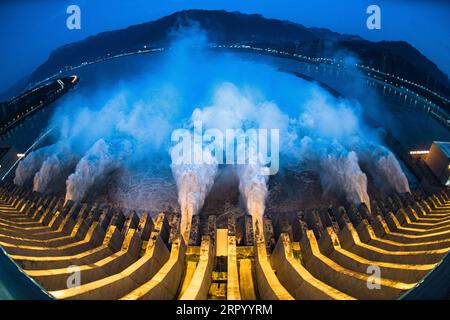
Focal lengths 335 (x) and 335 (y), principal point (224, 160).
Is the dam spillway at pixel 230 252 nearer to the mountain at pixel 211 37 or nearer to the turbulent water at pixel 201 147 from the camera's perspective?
the turbulent water at pixel 201 147

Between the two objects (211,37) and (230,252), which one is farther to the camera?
(211,37)

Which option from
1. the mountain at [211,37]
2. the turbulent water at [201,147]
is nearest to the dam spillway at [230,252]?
the turbulent water at [201,147]

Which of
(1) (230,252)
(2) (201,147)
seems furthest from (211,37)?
(1) (230,252)

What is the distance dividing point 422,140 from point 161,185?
70.5ft

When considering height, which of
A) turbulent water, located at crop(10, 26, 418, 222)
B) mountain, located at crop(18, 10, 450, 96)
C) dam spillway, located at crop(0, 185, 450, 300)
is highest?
mountain, located at crop(18, 10, 450, 96)

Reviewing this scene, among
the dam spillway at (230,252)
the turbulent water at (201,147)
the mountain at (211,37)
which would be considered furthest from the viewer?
the mountain at (211,37)

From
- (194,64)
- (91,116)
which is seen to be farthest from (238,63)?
(91,116)

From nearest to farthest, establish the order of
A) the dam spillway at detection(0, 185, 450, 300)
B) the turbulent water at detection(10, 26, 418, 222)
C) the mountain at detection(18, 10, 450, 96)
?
the dam spillway at detection(0, 185, 450, 300), the turbulent water at detection(10, 26, 418, 222), the mountain at detection(18, 10, 450, 96)

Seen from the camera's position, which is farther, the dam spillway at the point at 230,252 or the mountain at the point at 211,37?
the mountain at the point at 211,37

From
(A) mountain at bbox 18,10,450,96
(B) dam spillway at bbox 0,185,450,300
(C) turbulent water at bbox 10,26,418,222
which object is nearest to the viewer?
(B) dam spillway at bbox 0,185,450,300

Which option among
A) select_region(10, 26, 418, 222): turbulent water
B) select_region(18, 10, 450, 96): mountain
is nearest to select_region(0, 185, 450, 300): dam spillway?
select_region(10, 26, 418, 222): turbulent water

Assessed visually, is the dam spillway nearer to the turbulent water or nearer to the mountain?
the turbulent water

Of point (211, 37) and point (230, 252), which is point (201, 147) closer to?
point (230, 252)

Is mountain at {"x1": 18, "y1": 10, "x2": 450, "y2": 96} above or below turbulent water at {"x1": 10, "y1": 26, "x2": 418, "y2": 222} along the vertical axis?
above
